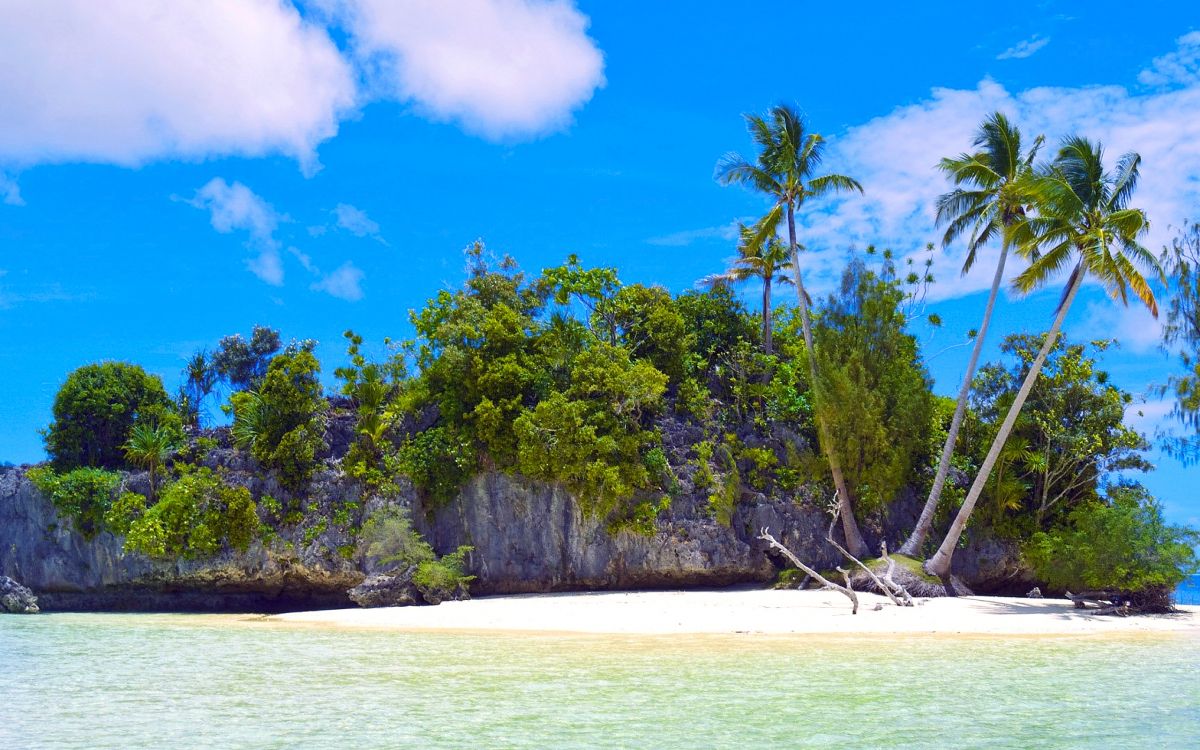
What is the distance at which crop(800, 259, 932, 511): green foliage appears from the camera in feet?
80.9

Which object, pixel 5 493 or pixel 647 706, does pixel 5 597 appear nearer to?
pixel 5 493

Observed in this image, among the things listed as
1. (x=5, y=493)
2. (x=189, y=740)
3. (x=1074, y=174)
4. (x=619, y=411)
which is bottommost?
(x=189, y=740)

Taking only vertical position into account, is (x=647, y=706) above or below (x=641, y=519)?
below

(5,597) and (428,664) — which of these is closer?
(428,664)

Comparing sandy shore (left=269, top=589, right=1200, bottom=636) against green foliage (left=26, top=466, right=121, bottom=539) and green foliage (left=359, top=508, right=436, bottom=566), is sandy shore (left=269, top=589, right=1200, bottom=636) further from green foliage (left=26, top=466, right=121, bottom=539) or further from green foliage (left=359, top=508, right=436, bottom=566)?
green foliage (left=26, top=466, right=121, bottom=539)

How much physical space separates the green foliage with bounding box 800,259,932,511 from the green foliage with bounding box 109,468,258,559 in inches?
632

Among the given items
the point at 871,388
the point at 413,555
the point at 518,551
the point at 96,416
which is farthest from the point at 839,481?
the point at 96,416

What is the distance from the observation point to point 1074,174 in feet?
71.1

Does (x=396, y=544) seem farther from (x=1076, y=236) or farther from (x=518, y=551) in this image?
(x=1076, y=236)

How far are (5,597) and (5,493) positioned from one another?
3505 mm

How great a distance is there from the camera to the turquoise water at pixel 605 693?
332 inches

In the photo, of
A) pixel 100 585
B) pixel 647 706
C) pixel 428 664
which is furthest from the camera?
pixel 100 585

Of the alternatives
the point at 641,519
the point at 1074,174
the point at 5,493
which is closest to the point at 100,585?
the point at 5,493

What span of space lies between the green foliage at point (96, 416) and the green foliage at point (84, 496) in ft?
4.59
